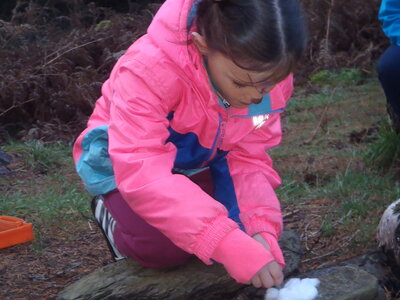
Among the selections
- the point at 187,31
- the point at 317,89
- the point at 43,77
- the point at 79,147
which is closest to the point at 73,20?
the point at 43,77

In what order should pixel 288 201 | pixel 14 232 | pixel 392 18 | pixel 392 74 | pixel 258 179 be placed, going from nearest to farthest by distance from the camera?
pixel 258 179 < pixel 14 232 < pixel 288 201 < pixel 392 74 < pixel 392 18

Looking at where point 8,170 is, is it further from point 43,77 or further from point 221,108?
point 221,108

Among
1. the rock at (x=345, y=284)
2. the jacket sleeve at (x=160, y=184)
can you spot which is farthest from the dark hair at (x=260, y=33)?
the rock at (x=345, y=284)

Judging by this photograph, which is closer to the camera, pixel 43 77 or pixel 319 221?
pixel 319 221

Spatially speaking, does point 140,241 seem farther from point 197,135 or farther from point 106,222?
point 197,135

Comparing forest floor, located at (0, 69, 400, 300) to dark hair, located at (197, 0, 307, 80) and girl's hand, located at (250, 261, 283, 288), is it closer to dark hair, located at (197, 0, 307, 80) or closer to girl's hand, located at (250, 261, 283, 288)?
girl's hand, located at (250, 261, 283, 288)

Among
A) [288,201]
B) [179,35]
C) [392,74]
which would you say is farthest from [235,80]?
[392,74]

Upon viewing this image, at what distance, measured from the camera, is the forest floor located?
3125 millimetres

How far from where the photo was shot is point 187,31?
2.47 m

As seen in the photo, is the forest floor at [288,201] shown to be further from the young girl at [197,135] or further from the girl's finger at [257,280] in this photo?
the girl's finger at [257,280]

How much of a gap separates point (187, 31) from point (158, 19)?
0.63 ft

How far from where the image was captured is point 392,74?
4031 millimetres

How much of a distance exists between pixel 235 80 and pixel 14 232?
1.54 metres

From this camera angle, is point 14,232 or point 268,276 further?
point 14,232
